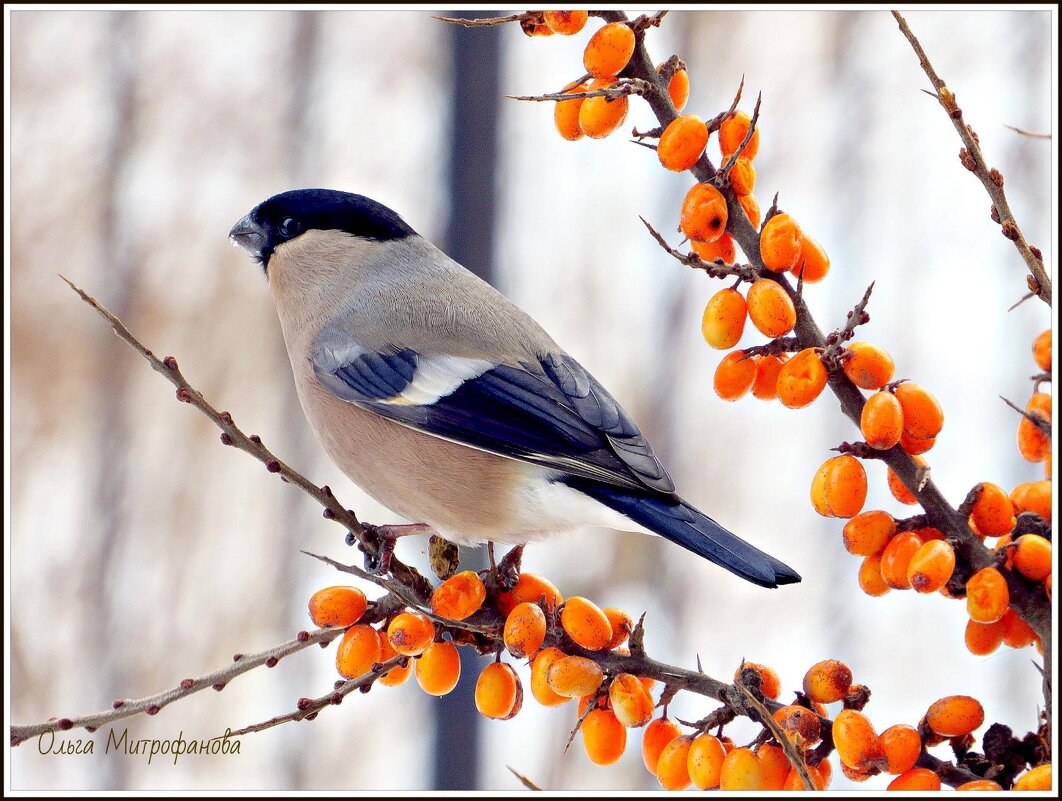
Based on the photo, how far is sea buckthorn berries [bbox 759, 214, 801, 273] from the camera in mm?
961

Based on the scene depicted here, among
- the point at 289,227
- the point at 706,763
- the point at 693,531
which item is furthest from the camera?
the point at 289,227

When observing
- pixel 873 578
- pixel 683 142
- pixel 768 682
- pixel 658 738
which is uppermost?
pixel 683 142

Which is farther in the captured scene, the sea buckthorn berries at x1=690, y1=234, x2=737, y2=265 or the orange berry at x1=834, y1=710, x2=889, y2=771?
the sea buckthorn berries at x1=690, y1=234, x2=737, y2=265

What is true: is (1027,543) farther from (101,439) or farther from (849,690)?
(101,439)

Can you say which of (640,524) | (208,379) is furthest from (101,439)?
(640,524)

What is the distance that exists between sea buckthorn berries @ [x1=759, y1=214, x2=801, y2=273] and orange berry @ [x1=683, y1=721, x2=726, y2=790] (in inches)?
17.8

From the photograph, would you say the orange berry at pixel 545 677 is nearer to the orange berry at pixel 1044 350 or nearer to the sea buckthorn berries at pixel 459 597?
the sea buckthorn berries at pixel 459 597

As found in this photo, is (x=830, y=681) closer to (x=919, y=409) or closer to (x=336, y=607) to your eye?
(x=919, y=409)

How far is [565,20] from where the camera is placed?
0.97 meters

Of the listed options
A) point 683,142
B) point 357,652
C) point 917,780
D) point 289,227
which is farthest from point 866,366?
point 289,227

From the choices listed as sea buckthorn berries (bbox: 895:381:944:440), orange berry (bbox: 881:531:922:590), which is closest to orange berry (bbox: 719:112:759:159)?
sea buckthorn berries (bbox: 895:381:944:440)

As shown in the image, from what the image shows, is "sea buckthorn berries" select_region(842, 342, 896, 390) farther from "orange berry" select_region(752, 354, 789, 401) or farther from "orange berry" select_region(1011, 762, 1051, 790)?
"orange berry" select_region(1011, 762, 1051, 790)

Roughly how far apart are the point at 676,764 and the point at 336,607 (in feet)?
1.27

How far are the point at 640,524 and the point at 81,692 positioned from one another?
2.18 m
